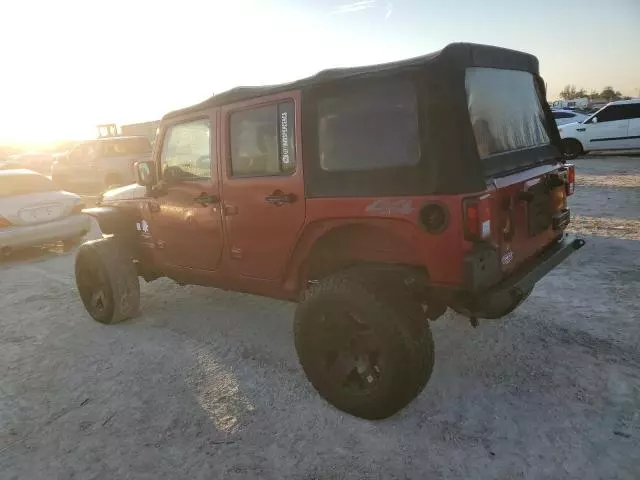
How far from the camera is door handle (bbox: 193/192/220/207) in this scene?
11.7 feet

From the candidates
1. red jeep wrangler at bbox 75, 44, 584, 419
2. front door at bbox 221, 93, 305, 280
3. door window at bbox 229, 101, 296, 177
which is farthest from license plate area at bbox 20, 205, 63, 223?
door window at bbox 229, 101, 296, 177

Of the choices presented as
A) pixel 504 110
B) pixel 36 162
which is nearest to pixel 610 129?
pixel 504 110

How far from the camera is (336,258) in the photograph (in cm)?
306

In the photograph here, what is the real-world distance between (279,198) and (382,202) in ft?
2.59

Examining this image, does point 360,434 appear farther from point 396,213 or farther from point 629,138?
point 629,138

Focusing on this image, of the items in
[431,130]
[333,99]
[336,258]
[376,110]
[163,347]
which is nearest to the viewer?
[431,130]

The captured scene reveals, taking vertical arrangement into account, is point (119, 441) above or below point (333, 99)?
below

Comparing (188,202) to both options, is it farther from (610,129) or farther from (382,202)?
(610,129)

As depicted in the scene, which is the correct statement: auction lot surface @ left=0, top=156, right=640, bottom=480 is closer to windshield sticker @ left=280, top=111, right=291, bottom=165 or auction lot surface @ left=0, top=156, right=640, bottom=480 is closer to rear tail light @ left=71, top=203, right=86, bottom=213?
windshield sticker @ left=280, top=111, right=291, bottom=165

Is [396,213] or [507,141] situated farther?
[507,141]

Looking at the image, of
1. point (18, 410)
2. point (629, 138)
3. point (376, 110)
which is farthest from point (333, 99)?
point (629, 138)

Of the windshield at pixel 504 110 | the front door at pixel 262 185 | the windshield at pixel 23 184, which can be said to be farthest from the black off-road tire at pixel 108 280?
the windshield at pixel 23 184

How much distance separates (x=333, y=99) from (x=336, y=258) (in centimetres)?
100

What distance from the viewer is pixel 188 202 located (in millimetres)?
3797
